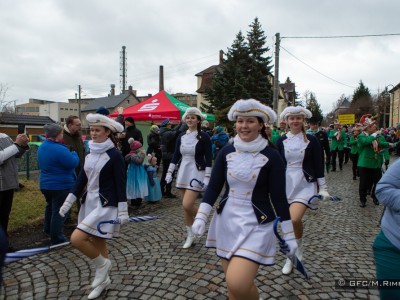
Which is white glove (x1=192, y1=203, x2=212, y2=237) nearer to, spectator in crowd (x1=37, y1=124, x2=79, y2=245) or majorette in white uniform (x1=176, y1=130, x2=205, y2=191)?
majorette in white uniform (x1=176, y1=130, x2=205, y2=191)

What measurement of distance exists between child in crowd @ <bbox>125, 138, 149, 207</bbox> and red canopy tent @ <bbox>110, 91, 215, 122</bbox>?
16.8ft

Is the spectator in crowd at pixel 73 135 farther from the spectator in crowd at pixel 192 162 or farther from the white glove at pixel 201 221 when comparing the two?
the white glove at pixel 201 221

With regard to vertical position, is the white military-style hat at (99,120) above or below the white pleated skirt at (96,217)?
above

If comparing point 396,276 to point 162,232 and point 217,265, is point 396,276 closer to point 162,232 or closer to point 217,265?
point 217,265

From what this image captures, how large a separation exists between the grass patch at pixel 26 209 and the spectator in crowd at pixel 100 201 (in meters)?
3.15

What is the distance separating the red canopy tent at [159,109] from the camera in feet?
41.4

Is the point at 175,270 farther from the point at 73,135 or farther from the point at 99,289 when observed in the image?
the point at 73,135

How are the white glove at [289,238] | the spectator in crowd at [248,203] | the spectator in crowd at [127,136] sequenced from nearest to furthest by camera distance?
the spectator in crowd at [248,203]
the white glove at [289,238]
the spectator in crowd at [127,136]

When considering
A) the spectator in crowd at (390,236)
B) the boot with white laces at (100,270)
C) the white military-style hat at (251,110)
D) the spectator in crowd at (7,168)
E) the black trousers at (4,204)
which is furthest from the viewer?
the black trousers at (4,204)

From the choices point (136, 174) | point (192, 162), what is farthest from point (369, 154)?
point (136, 174)

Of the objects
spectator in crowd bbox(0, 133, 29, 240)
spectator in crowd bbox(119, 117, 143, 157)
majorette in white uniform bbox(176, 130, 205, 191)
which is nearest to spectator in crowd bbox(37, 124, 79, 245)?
spectator in crowd bbox(0, 133, 29, 240)

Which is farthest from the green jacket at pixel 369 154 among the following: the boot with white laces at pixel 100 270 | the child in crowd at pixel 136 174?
the boot with white laces at pixel 100 270

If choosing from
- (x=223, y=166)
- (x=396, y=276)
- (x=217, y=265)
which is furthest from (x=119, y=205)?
(x=396, y=276)

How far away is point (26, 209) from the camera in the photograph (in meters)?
6.74
